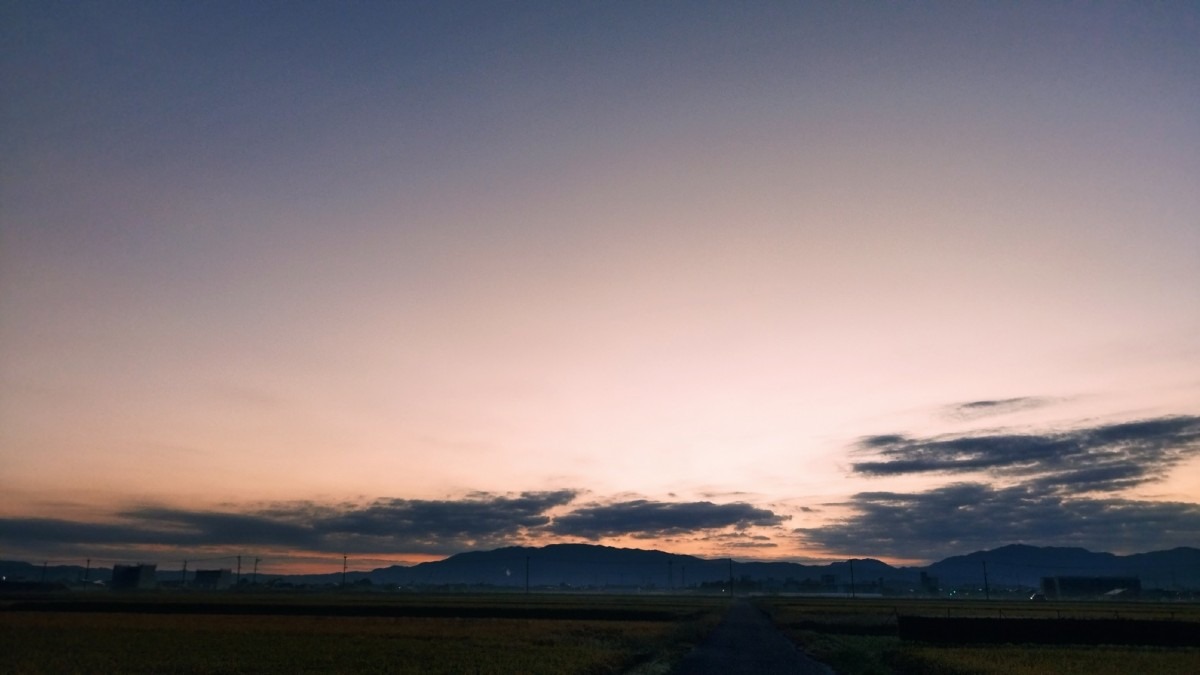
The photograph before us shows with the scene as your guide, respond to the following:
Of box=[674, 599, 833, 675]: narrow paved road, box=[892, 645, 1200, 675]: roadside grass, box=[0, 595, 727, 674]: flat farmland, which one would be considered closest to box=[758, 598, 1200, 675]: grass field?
box=[892, 645, 1200, 675]: roadside grass

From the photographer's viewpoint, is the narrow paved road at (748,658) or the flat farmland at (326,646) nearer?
the narrow paved road at (748,658)

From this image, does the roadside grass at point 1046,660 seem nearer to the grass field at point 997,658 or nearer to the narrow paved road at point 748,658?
the grass field at point 997,658

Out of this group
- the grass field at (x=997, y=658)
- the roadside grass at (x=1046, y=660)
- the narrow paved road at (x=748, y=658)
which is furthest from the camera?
the narrow paved road at (x=748, y=658)

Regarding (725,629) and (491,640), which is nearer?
(491,640)

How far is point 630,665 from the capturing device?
44.1 m

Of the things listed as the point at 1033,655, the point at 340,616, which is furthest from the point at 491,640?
the point at 340,616

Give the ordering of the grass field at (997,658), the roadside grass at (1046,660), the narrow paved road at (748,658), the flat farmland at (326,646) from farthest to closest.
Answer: the flat farmland at (326,646) < the narrow paved road at (748,658) < the grass field at (997,658) < the roadside grass at (1046,660)

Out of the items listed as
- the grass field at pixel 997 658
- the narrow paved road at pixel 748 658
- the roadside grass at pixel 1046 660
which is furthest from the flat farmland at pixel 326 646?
the roadside grass at pixel 1046 660

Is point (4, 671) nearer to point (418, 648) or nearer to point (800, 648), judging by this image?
point (418, 648)

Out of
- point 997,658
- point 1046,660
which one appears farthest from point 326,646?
point 1046,660

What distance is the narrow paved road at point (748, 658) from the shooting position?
39875 mm

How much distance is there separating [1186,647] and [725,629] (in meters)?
37.4

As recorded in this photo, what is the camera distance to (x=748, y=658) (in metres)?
46.8

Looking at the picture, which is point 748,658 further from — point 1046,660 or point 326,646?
point 326,646
